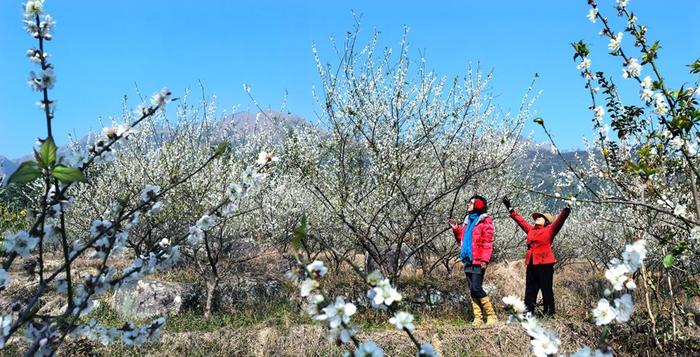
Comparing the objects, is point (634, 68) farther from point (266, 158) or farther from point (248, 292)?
point (248, 292)

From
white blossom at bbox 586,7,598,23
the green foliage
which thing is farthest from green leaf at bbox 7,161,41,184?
white blossom at bbox 586,7,598,23

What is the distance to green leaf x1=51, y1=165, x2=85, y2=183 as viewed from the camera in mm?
1334

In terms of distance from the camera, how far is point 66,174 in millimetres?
1351

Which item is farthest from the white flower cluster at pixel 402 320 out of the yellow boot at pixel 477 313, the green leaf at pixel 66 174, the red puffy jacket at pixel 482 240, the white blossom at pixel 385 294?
the yellow boot at pixel 477 313

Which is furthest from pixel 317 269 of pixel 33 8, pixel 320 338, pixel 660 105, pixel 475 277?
pixel 475 277

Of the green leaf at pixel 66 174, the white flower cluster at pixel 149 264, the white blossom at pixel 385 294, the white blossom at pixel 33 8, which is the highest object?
the white blossom at pixel 33 8

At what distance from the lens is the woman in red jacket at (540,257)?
7281 millimetres

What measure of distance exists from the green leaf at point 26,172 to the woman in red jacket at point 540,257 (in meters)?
6.58

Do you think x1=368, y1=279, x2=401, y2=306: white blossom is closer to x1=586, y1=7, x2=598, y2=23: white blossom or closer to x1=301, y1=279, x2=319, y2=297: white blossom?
x1=301, y1=279, x2=319, y2=297: white blossom

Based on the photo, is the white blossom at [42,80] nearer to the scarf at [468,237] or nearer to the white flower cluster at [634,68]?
the white flower cluster at [634,68]

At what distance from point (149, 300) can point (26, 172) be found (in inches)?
328

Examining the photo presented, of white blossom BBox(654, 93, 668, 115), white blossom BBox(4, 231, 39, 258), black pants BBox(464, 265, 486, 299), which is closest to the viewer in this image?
white blossom BBox(4, 231, 39, 258)

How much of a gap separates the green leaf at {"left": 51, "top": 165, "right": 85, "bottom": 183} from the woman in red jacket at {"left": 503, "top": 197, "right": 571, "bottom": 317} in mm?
6553

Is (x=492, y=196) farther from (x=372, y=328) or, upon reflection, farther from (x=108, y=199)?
(x=108, y=199)
